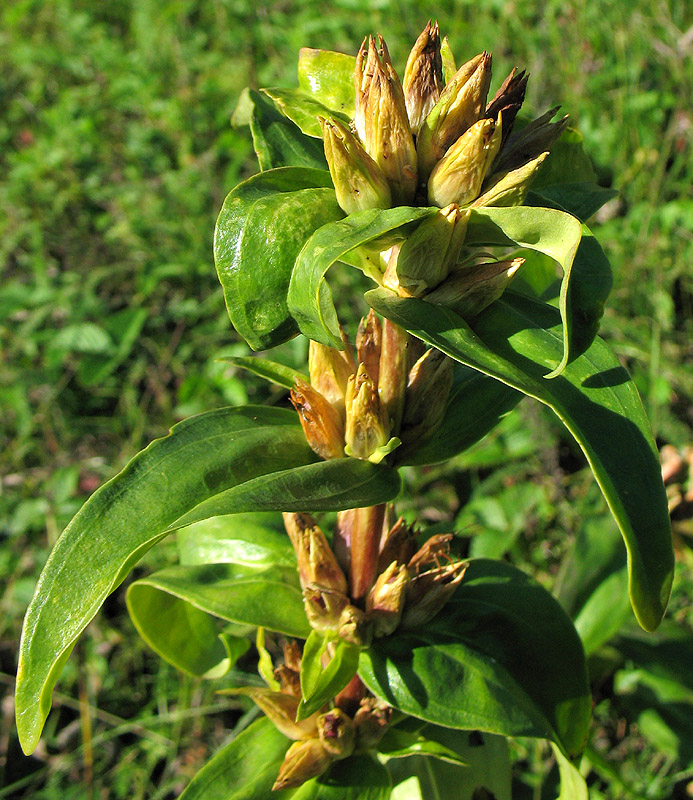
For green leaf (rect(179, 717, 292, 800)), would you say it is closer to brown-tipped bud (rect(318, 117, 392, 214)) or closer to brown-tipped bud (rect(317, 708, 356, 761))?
brown-tipped bud (rect(317, 708, 356, 761))

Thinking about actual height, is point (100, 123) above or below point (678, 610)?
A: above

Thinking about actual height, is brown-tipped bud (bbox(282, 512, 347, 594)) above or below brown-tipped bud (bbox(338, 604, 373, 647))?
above

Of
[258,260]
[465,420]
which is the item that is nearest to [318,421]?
[465,420]

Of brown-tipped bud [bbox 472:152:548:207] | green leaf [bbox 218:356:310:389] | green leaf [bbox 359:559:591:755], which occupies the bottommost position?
green leaf [bbox 359:559:591:755]

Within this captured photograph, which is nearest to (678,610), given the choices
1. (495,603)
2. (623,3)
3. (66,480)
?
(495,603)

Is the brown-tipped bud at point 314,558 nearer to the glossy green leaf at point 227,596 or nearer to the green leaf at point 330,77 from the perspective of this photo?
the glossy green leaf at point 227,596

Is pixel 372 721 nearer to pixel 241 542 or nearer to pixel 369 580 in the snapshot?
pixel 369 580

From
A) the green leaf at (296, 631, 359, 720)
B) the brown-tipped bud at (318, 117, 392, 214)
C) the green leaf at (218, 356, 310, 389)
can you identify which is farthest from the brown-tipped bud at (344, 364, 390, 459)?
the green leaf at (296, 631, 359, 720)

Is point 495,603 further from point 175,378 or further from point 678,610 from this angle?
point 175,378
